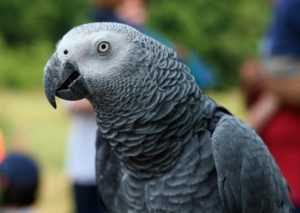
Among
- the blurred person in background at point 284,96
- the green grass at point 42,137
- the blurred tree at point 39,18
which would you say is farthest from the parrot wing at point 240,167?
the blurred tree at point 39,18

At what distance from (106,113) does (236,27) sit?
5831 mm

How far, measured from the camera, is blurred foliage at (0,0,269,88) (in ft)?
20.7

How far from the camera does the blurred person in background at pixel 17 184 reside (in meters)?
2.04

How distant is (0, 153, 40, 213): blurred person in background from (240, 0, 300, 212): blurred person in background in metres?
0.75

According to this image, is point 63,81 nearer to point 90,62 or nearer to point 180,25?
point 90,62

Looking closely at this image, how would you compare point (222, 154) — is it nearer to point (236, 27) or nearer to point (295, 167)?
point (295, 167)

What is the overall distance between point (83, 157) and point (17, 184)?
0.25m

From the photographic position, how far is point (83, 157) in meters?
2.17

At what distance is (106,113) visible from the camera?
93 centimetres

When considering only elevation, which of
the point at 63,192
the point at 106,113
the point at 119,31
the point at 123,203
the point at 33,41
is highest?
the point at 33,41

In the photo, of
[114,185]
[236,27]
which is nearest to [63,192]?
[114,185]

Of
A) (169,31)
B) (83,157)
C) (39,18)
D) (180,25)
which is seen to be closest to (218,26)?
(180,25)

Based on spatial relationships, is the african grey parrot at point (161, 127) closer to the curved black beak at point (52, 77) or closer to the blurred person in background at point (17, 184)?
the curved black beak at point (52, 77)

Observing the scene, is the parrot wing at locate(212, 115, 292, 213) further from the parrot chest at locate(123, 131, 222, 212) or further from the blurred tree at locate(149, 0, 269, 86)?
the blurred tree at locate(149, 0, 269, 86)
